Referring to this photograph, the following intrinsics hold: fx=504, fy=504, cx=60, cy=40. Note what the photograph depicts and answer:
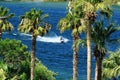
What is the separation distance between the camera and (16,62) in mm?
88438

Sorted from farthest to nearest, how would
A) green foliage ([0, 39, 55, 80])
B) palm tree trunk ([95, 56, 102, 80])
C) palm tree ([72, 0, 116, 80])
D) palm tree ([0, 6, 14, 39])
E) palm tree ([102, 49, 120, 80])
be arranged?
palm tree ([0, 6, 14, 39]), green foliage ([0, 39, 55, 80]), palm tree ([102, 49, 120, 80]), palm tree trunk ([95, 56, 102, 80]), palm tree ([72, 0, 116, 80])

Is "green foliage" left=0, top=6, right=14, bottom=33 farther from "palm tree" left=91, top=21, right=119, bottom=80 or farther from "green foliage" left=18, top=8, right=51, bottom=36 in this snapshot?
"palm tree" left=91, top=21, right=119, bottom=80

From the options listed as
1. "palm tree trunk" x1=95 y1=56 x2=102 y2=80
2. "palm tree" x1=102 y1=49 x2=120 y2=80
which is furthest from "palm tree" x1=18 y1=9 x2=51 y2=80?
"palm tree" x1=102 y1=49 x2=120 y2=80

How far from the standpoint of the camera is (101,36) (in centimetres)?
6706

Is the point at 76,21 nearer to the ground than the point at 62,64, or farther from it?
farther from it

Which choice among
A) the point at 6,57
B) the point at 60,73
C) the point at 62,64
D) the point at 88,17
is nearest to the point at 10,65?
the point at 6,57

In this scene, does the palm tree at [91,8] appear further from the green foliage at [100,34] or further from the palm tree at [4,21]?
the palm tree at [4,21]

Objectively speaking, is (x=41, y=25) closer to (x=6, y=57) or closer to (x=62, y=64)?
(x=6, y=57)

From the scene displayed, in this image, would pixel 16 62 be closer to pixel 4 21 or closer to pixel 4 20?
pixel 4 21

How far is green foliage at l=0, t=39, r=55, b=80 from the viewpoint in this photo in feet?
282

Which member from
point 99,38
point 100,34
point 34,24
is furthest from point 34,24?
point 99,38

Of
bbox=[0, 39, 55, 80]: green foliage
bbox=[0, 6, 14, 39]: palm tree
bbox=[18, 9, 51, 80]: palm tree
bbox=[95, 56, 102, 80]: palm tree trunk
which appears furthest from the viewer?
bbox=[0, 6, 14, 39]: palm tree

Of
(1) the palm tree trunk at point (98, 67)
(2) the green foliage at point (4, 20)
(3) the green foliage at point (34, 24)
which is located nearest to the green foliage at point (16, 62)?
(2) the green foliage at point (4, 20)

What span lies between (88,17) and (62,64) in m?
86.4
